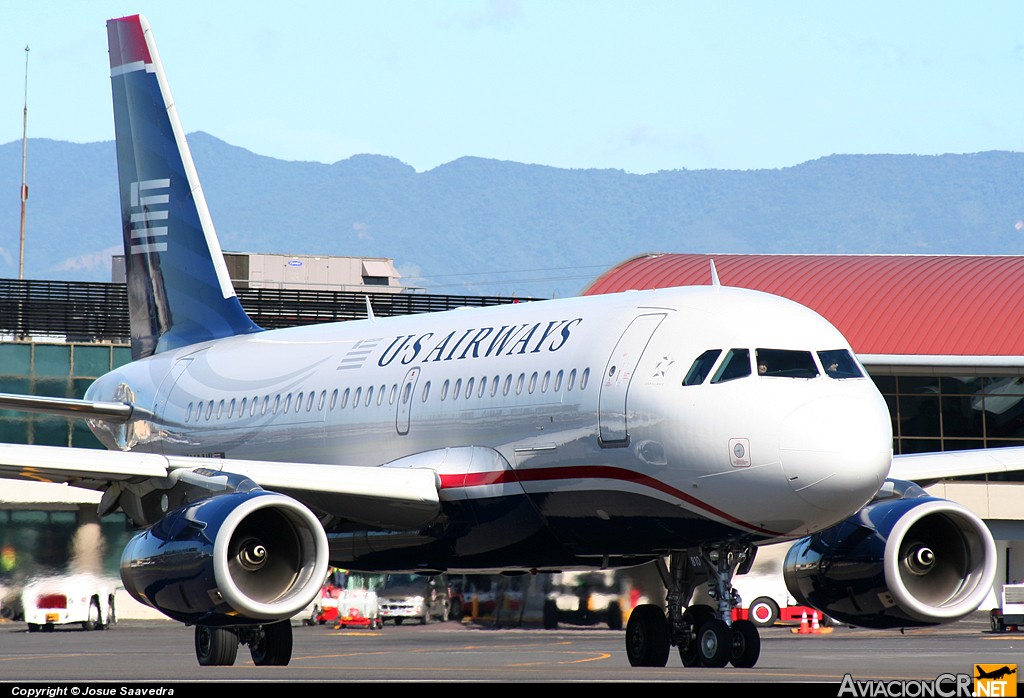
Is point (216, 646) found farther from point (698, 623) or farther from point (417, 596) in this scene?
point (417, 596)

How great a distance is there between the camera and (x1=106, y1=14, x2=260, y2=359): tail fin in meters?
28.5

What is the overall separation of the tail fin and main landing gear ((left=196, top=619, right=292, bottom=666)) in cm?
693

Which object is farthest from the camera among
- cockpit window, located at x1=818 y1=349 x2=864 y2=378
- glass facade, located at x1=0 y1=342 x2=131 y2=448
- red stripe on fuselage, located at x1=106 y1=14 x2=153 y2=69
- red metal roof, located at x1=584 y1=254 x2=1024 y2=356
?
red metal roof, located at x1=584 y1=254 x2=1024 y2=356

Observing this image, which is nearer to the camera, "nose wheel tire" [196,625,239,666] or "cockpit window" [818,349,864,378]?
"cockpit window" [818,349,864,378]

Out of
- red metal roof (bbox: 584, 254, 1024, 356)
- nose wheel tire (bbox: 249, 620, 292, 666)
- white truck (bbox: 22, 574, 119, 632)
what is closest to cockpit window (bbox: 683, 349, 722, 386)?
nose wheel tire (bbox: 249, 620, 292, 666)

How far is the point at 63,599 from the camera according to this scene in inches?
1533

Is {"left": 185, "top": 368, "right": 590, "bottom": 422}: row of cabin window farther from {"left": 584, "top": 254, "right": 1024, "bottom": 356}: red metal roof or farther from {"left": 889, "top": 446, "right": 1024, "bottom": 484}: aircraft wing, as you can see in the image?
{"left": 584, "top": 254, "right": 1024, "bottom": 356}: red metal roof

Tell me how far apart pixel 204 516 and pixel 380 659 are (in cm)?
553

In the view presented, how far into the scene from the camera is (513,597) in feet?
98.0

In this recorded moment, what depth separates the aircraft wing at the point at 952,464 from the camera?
21.2 meters

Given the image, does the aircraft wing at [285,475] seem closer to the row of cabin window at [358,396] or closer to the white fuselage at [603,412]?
the white fuselage at [603,412]

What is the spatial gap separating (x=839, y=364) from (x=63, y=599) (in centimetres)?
2575

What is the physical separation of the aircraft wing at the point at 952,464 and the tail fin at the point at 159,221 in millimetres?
11555

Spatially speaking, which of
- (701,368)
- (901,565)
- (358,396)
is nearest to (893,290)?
(358,396)
